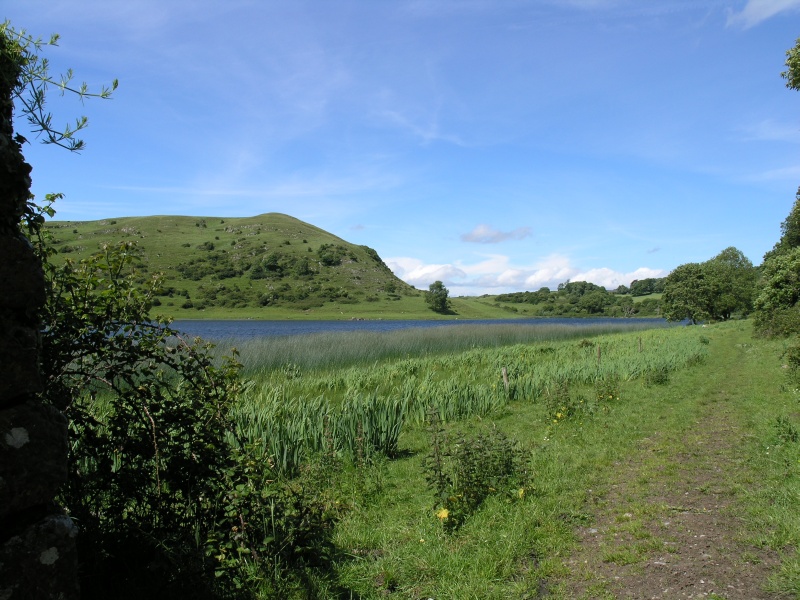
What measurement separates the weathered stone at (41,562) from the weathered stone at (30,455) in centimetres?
13

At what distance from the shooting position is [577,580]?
4691mm

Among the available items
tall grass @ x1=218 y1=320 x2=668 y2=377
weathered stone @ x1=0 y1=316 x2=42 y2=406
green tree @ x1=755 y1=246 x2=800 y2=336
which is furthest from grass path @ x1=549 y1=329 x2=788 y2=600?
tall grass @ x1=218 y1=320 x2=668 y2=377

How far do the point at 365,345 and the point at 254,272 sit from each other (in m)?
134

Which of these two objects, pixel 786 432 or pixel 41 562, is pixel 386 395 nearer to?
pixel 786 432

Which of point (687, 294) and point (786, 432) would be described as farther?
point (687, 294)

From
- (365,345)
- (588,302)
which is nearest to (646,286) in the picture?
(588,302)

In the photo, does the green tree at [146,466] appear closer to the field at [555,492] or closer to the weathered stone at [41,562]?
the field at [555,492]

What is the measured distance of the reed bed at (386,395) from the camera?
8258 millimetres

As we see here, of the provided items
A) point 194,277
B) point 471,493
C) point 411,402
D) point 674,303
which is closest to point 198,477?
point 471,493

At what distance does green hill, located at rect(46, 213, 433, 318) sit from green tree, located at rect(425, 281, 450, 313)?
3.51 m

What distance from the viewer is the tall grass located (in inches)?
818

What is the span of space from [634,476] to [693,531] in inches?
78.4

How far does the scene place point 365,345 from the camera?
1047 inches

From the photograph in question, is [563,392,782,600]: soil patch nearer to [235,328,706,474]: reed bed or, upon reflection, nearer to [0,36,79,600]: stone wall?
[235,328,706,474]: reed bed
